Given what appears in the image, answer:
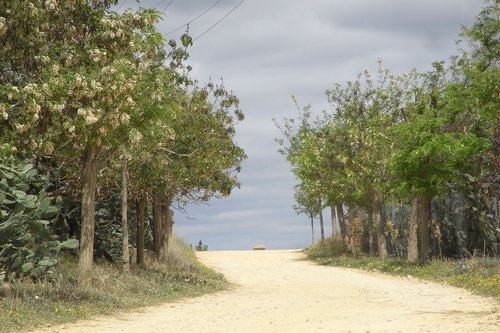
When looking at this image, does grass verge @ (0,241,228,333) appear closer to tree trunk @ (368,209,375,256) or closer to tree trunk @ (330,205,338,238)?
tree trunk @ (368,209,375,256)

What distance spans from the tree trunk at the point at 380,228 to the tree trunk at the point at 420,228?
3972 mm

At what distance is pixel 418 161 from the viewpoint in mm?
28094

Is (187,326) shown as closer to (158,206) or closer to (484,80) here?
(484,80)

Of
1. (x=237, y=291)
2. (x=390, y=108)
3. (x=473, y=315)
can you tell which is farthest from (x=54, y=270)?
(x=390, y=108)

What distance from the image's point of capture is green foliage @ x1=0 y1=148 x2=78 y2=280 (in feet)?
55.9

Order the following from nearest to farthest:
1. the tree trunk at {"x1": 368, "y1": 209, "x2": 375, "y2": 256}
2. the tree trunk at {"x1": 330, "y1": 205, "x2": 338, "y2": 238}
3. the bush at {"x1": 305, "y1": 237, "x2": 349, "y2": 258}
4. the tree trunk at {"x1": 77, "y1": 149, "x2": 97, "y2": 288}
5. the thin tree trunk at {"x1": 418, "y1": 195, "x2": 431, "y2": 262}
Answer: the tree trunk at {"x1": 77, "y1": 149, "x2": 97, "y2": 288}
the thin tree trunk at {"x1": 418, "y1": 195, "x2": 431, "y2": 262}
the tree trunk at {"x1": 368, "y1": 209, "x2": 375, "y2": 256}
the bush at {"x1": 305, "y1": 237, "x2": 349, "y2": 258}
the tree trunk at {"x1": 330, "y1": 205, "x2": 338, "y2": 238}

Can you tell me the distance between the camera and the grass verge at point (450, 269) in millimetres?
20062

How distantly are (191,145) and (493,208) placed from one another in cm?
1419

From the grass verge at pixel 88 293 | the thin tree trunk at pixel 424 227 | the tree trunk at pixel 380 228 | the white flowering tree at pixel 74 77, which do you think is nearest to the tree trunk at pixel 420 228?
the thin tree trunk at pixel 424 227

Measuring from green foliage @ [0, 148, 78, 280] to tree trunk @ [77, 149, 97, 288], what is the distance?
2.61 ft

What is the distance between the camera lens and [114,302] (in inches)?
671

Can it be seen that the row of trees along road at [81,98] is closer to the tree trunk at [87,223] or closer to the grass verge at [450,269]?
the tree trunk at [87,223]

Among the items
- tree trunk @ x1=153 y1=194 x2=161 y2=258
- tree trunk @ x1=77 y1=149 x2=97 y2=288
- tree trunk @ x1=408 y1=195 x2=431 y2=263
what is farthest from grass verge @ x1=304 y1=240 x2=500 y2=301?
tree trunk @ x1=77 y1=149 x2=97 y2=288

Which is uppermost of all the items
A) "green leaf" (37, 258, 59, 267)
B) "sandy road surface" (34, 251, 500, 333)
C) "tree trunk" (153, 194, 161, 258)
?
"tree trunk" (153, 194, 161, 258)
